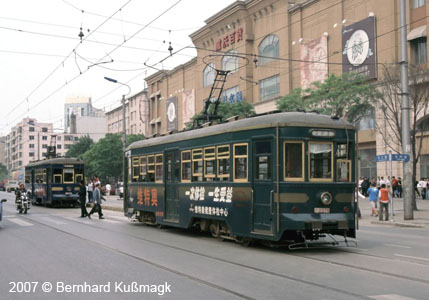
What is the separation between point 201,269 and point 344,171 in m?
4.41

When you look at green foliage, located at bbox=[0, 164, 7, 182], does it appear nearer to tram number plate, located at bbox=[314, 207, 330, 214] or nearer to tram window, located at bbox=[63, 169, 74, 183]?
tram window, located at bbox=[63, 169, 74, 183]

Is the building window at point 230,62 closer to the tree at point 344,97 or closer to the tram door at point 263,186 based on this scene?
the tree at point 344,97

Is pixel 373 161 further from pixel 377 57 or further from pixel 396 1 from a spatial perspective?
pixel 396 1

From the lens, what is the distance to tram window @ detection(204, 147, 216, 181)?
44.8ft

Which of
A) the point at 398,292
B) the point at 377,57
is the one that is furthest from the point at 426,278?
the point at 377,57

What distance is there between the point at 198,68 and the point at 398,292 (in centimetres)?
5766

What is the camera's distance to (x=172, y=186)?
1602 centimetres

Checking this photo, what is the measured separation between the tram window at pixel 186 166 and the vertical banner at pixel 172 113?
55.2m

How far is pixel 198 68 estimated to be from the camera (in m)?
63.5

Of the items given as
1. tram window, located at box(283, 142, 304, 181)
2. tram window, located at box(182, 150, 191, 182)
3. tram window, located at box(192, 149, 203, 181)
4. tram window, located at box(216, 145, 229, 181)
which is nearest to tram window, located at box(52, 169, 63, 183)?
tram window, located at box(182, 150, 191, 182)

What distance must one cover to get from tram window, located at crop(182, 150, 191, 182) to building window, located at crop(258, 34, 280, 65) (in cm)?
3464

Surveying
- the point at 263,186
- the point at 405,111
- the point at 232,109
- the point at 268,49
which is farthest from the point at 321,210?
the point at 268,49

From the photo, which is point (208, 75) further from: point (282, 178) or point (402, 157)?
point (282, 178)

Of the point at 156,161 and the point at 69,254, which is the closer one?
the point at 69,254
